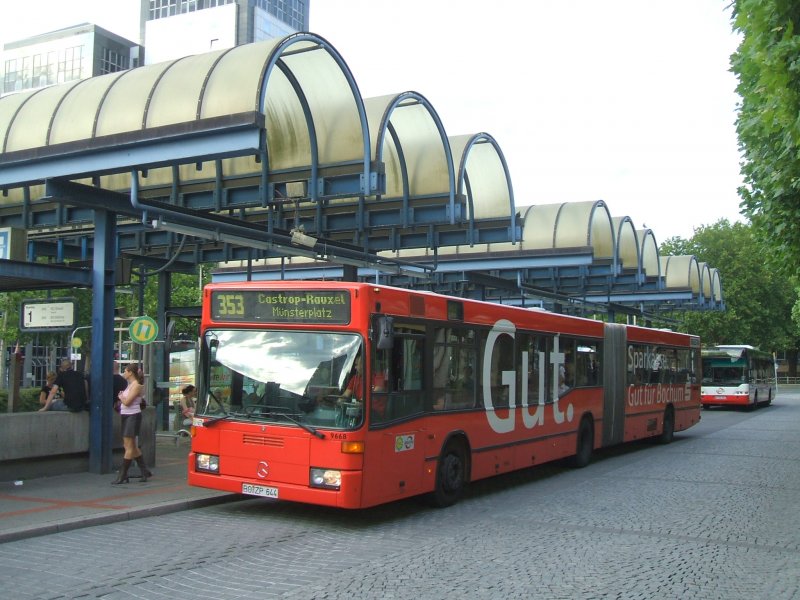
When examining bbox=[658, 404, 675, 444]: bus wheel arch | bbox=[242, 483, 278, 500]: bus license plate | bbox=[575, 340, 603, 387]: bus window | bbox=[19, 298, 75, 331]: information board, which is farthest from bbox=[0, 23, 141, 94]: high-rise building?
bbox=[242, 483, 278, 500]: bus license plate

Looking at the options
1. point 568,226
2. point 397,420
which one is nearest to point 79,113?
point 397,420

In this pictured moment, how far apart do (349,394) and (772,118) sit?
526 centimetres

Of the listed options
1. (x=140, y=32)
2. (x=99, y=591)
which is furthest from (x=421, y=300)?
(x=140, y=32)

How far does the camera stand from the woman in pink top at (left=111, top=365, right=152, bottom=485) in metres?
11.8

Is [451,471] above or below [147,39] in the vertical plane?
below

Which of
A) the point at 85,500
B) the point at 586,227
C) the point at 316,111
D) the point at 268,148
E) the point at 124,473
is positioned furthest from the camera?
the point at 586,227

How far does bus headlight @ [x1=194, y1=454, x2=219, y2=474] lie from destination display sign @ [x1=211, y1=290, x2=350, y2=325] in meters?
1.66

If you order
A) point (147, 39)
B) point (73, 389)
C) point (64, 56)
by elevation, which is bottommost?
point (73, 389)

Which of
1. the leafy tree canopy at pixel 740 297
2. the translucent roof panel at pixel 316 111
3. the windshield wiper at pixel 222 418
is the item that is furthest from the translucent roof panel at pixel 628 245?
the leafy tree canopy at pixel 740 297

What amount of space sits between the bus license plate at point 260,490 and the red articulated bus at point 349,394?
0.05 ft

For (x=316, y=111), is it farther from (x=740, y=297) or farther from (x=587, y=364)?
(x=740, y=297)

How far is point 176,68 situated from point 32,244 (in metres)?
8.21

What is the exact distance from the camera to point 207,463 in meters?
10.1

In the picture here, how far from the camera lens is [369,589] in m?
6.78
